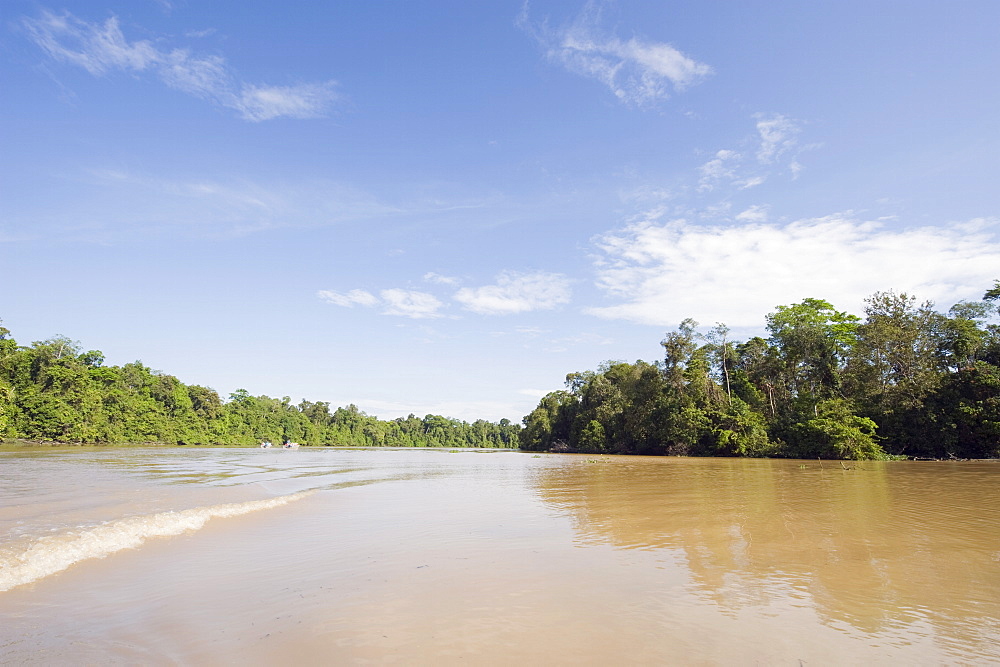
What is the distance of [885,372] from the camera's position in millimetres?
38531

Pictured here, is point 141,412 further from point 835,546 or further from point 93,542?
point 835,546

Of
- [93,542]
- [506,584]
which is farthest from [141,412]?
[506,584]

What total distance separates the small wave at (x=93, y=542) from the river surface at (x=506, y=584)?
44mm

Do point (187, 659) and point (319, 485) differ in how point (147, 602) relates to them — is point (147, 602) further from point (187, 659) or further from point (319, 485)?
point (319, 485)

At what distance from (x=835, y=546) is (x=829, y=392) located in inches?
1576

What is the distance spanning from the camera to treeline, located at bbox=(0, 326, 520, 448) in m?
55.5

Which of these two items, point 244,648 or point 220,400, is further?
point 220,400

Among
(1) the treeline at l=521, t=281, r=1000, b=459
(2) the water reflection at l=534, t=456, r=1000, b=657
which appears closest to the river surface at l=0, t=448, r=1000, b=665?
(2) the water reflection at l=534, t=456, r=1000, b=657

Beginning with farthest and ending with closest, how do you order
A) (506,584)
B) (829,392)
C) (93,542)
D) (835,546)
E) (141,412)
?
(141,412) < (829,392) < (93,542) < (835,546) < (506,584)

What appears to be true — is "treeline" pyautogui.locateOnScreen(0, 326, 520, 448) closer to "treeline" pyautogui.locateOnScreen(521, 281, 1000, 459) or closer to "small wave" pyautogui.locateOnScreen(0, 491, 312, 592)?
"small wave" pyautogui.locateOnScreen(0, 491, 312, 592)

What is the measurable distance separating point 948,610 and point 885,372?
1659 inches

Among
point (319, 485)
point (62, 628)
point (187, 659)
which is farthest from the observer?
point (319, 485)

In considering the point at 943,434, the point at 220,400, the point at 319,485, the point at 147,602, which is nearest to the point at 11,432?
the point at 220,400

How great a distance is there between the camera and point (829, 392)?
40.7 meters
